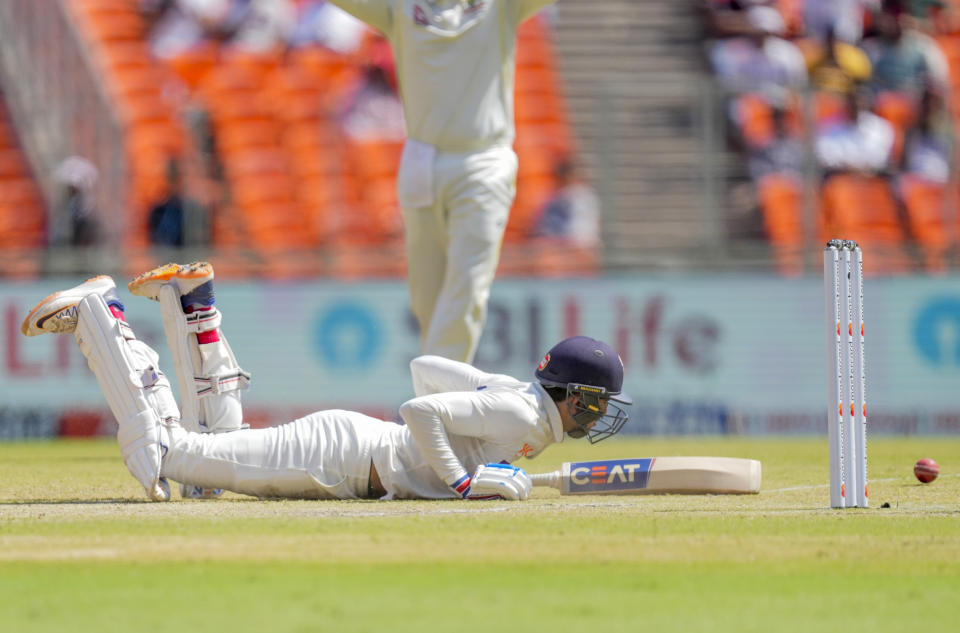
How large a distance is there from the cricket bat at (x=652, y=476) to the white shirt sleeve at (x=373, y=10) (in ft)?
10.5

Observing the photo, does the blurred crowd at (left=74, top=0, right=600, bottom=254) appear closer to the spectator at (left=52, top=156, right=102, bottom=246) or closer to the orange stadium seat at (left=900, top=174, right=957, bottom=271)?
the spectator at (left=52, top=156, right=102, bottom=246)

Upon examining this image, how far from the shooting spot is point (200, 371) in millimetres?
5816

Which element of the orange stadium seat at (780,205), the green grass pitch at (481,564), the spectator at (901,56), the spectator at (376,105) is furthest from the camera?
the spectator at (901,56)

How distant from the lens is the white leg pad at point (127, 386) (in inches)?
218

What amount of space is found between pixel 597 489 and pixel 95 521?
2.05 meters

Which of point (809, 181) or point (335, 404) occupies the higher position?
point (809, 181)

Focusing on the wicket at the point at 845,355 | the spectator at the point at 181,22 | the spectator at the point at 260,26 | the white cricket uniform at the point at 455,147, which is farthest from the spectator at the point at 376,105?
the wicket at the point at 845,355

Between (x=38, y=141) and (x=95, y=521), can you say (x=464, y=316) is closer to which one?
(x=95, y=521)

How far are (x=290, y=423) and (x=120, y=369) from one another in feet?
2.11

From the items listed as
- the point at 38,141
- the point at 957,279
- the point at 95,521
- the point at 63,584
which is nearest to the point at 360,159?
the point at 38,141

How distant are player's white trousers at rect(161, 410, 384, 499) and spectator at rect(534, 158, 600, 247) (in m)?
7.72

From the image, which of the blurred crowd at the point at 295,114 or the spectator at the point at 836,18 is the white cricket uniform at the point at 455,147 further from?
the spectator at the point at 836,18

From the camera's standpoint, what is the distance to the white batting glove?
5605 millimetres

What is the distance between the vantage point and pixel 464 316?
8.06 metres
